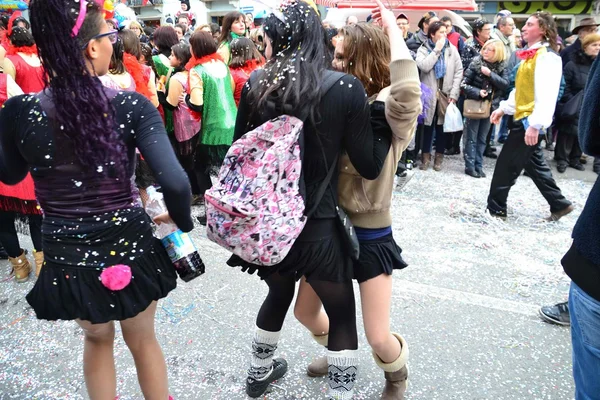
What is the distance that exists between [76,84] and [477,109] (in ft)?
18.4

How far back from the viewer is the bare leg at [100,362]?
1.78m

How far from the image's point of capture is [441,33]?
605 cm

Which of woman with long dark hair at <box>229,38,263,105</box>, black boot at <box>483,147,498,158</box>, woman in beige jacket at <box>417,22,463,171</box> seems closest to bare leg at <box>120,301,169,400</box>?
woman with long dark hair at <box>229,38,263,105</box>

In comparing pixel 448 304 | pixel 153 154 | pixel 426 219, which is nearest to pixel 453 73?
pixel 426 219

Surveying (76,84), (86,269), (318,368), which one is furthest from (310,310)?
(76,84)

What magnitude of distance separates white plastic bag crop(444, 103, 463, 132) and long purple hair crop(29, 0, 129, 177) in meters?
5.49

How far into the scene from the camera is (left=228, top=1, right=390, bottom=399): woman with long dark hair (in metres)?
1.67

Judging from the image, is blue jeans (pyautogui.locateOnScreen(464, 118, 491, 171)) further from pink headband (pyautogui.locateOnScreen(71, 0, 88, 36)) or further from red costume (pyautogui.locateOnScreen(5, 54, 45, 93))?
pink headband (pyautogui.locateOnScreen(71, 0, 88, 36))

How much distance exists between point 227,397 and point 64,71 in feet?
5.58

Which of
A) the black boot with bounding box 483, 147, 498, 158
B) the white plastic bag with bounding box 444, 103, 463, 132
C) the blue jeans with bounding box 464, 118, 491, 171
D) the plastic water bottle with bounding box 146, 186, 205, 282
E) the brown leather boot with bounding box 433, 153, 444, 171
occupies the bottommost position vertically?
the black boot with bounding box 483, 147, 498, 158

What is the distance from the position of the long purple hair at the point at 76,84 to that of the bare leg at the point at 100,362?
66 cm

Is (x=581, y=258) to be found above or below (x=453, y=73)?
above

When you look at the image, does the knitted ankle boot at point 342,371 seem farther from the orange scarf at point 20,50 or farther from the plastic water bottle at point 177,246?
the orange scarf at point 20,50

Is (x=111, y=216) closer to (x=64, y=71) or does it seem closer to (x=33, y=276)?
(x=64, y=71)
